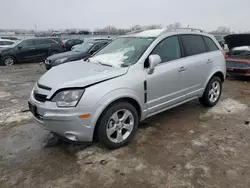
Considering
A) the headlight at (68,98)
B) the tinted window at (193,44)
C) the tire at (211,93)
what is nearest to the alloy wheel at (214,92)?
the tire at (211,93)

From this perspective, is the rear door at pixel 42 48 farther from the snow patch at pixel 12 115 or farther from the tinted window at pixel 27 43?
the snow patch at pixel 12 115

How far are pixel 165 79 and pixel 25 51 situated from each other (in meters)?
11.7

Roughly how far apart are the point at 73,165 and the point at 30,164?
1.98 ft

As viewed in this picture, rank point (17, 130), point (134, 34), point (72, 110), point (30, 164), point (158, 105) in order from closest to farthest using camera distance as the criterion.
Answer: point (72, 110) → point (30, 164) → point (158, 105) → point (17, 130) → point (134, 34)

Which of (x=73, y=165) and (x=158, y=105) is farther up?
(x=158, y=105)

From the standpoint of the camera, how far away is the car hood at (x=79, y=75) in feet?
9.20

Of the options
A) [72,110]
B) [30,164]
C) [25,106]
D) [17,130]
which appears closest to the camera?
[72,110]

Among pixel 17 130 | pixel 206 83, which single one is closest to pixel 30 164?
pixel 17 130

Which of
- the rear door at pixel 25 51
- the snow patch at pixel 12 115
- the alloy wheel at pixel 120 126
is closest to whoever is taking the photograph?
the alloy wheel at pixel 120 126

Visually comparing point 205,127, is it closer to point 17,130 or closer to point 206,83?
point 206,83

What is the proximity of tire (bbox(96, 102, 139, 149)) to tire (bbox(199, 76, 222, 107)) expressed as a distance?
215 centimetres

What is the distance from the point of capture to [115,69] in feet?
10.4

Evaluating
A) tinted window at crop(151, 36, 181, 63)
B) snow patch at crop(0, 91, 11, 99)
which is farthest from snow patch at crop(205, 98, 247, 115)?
snow patch at crop(0, 91, 11, 99)

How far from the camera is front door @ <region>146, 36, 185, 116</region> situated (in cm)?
344
